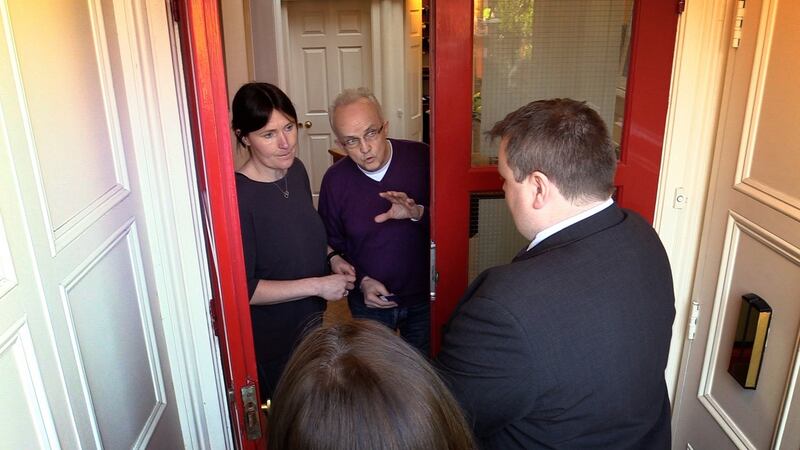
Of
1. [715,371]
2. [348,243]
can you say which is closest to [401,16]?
[348,243]

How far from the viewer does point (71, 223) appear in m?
1.02

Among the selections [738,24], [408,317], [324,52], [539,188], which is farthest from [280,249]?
[324,52]

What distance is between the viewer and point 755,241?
1.44 metres

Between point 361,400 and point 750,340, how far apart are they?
119 centimetres

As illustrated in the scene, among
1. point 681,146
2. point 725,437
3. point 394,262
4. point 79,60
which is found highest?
point 79,60

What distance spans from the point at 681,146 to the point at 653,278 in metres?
0.78

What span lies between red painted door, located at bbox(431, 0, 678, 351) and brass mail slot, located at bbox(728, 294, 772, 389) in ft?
1.39

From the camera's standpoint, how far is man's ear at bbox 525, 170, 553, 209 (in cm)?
109

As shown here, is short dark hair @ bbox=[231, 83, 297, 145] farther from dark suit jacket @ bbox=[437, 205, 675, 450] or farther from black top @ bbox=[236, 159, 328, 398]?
dark suit jacket @ bbox=[437, 205, 675, 450]

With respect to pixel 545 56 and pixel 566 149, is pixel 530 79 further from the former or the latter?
pixel 566 149

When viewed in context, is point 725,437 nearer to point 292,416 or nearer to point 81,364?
point 292,416

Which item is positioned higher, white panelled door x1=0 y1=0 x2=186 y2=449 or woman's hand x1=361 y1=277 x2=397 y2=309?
white panelled door x1=0 y1=0 x2=186 y2=449

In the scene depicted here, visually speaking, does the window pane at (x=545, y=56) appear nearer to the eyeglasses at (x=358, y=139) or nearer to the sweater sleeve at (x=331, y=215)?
the eyeglasses at (x=358, y=139)

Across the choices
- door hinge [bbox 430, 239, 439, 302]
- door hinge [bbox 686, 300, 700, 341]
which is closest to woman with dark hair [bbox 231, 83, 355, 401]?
door hinge [bbox 430, 239, 439, 302]
